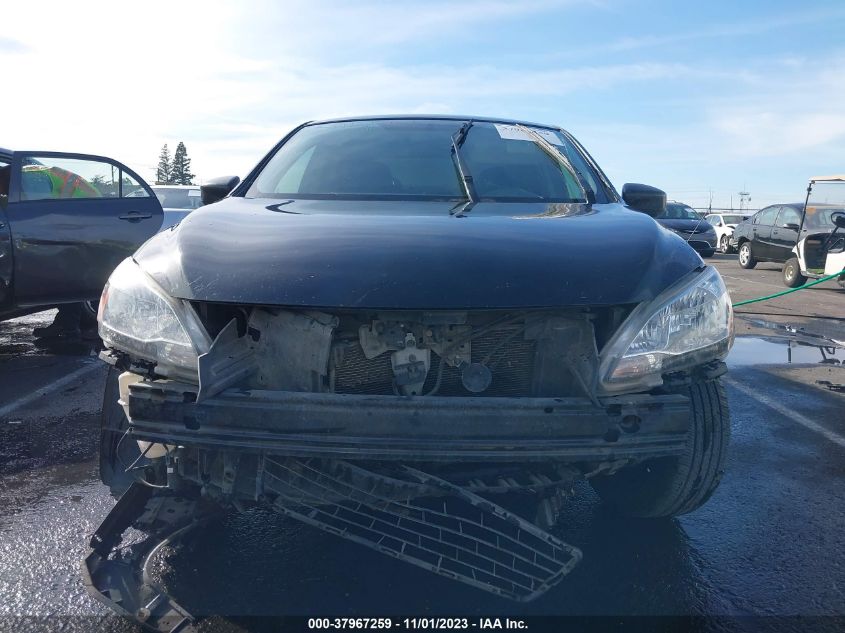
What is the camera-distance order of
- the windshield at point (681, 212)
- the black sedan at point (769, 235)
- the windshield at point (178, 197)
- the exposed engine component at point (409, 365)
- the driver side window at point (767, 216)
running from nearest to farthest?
the exposed engine component at point (409, 365) → the windshield at point (178, 197) → the black sedan at point (769, 235) → the driver side window at point (767, 216) → the windshield at point (681, 212)

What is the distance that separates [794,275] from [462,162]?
40.8 ft

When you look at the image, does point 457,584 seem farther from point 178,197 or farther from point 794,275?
point 794,275

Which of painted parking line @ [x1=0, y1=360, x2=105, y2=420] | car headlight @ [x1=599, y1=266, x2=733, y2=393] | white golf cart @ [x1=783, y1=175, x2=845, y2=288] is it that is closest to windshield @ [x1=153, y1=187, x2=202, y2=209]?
painted parking line @ [x1=0, y1=360, x2=105, y2=420]

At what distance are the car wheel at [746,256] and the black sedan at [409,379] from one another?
17.5m

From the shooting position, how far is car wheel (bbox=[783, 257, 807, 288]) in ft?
44.5

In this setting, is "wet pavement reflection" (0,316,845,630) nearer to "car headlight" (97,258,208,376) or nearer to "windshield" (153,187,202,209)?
"car headlight" (97,258,208,376)

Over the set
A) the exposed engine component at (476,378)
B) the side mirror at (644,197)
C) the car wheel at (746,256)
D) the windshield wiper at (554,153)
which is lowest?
the car wheel at (746,256)

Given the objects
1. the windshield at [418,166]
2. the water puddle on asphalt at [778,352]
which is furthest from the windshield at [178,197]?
the windshield at [418,166]

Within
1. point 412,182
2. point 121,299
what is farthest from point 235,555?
point 412,182

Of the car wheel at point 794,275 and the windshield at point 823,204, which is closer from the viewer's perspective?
the windshield at point 823,204

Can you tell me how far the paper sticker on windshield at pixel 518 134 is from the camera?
12.1 feet

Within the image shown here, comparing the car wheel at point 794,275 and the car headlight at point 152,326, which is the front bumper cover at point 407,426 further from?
the car wheel at point 794,275

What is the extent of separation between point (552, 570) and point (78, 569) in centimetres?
170

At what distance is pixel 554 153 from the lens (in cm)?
365
